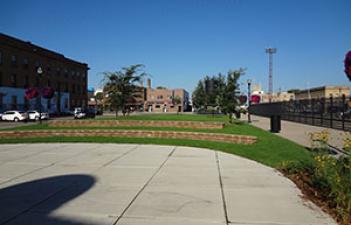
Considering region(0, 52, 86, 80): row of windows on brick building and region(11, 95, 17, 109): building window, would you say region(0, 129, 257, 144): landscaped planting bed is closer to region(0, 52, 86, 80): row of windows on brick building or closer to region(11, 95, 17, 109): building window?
region(11, 95, 17, 109): building window

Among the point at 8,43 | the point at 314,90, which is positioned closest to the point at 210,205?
the point at 8,43

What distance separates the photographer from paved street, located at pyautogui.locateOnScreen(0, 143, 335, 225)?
16.5ft

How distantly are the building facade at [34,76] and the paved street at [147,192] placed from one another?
34.4 m

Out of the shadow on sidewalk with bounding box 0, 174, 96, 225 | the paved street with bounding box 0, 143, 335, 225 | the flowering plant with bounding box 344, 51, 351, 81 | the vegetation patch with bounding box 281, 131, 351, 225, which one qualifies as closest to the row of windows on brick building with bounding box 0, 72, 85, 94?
the paved street with bounding box 0, 143, 335, 225

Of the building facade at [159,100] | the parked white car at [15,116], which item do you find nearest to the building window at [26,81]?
the parked white car at [15,116]

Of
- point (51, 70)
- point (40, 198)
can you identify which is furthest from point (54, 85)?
point (40, 198)

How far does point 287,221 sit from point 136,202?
2.48 m

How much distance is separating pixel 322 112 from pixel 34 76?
2033 inches

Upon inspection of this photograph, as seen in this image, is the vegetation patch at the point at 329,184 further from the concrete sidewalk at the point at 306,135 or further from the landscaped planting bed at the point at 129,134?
the landscaped planting bed at the point at 129,134

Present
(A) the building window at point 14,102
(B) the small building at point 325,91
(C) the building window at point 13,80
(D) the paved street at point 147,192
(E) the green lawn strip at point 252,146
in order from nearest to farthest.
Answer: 1. (D) the paved street at point 147,192
2. (E) the green lawn strip at point 252,146
3. (A) the building window at point 14,102
4. (C) the building window at point 13,80
5. (B) the small building at point 325,91

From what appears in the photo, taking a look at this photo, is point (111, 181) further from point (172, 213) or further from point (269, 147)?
point (269, 147)

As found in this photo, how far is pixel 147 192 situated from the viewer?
21.3 feet

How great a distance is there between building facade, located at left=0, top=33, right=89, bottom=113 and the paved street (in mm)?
34437

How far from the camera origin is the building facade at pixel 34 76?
175ft
